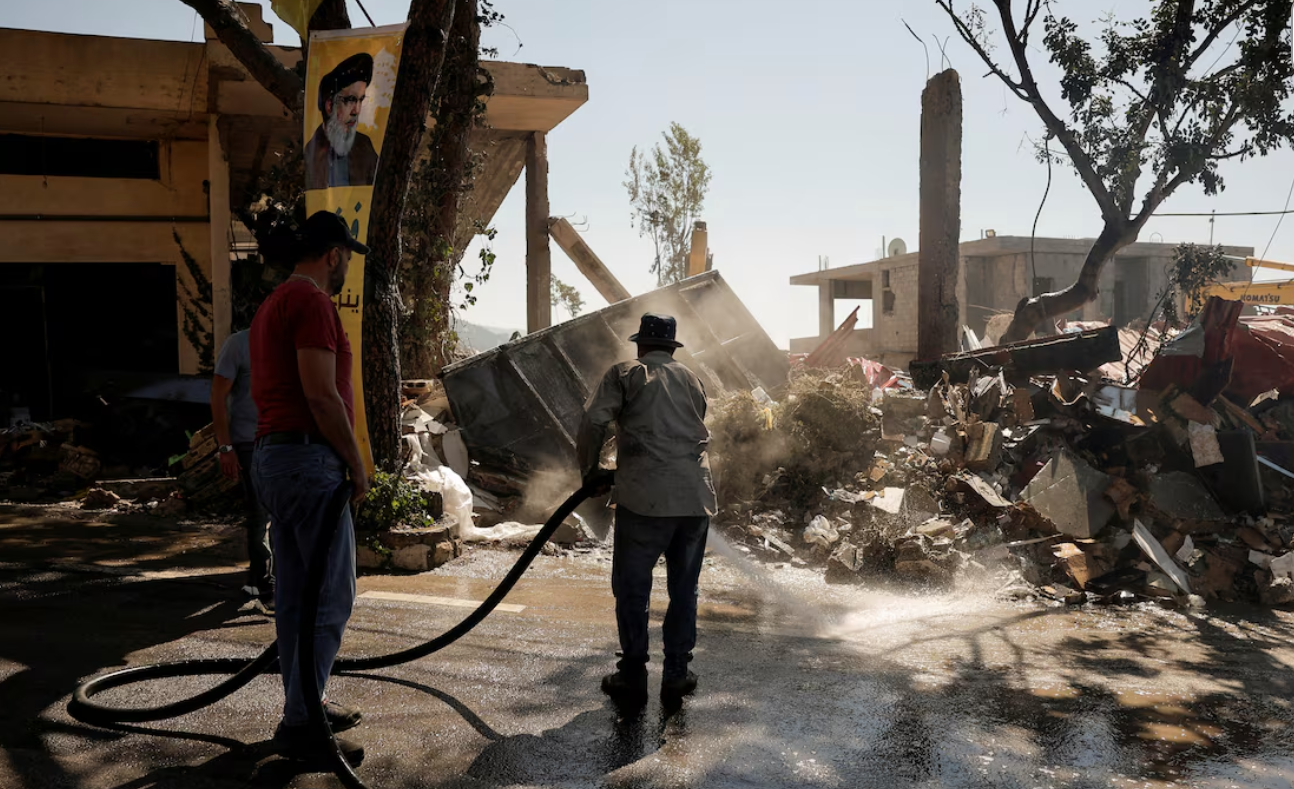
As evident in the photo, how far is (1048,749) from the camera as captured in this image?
404 centimetres

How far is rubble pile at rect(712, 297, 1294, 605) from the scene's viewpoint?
8.10m

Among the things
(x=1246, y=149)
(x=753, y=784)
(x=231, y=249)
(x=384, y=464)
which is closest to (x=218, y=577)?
(x=384, y=464)

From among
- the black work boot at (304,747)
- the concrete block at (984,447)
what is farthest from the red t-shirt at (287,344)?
the concrete block at (984,447)

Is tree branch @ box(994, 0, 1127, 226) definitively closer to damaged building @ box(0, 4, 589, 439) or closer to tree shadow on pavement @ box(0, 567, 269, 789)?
damaged building @ box(0, 4, 589, 439)

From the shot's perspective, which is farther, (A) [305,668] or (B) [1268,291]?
(B) [1268,291]

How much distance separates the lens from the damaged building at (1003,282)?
26.6 metres

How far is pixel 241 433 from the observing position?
570 cm

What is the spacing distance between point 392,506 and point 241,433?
88.4 inches

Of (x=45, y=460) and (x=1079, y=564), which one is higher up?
(x=45, y=460)

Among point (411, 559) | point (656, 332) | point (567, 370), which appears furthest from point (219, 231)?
point (656, 332)

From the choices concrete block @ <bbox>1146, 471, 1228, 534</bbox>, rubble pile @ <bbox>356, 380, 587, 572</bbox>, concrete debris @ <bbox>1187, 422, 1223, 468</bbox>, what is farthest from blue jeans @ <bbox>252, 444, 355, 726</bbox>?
concrete debris @ <bbox>1187, 422, 1223, 468</bbox>

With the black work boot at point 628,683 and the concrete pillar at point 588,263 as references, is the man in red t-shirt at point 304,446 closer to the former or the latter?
the black work boot at point 628,683

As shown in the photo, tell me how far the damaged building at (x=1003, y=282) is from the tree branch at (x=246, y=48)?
21.2 metres

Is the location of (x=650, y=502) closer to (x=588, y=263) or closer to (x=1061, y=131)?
(x=588, y=263)
